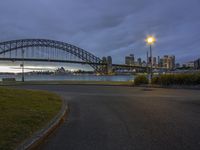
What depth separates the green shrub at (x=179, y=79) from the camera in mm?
25227

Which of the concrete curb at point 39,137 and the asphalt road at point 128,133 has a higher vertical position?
the concrete curb at point 39,137

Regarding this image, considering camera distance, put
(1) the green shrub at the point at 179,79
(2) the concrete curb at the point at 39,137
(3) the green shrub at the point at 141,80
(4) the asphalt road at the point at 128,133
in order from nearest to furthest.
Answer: (2) the concrete curb at the point at 39,137
(4) the asphalt road at the point at 128,133
(1) the green shrub at the point at 179,79
(3) the green shrub at the point at 141,80

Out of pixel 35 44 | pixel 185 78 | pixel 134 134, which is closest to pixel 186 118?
pixel 134 134

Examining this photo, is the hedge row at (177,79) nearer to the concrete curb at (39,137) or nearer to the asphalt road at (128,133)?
the asphalt road at (128,133)

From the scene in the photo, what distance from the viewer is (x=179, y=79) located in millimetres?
26641

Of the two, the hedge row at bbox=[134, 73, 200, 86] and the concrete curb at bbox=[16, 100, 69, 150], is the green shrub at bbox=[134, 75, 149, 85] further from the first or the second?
the concrete curb at bbox=[16, 100, 69, 150]

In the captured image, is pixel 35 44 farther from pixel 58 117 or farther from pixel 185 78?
pixel 58 117

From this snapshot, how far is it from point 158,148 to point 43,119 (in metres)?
3.91

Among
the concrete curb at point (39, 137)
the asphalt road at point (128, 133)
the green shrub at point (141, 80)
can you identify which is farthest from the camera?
the green shrub at point (141, 80)

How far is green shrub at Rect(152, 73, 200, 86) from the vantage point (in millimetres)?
25227

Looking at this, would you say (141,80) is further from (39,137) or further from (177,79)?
(39,137)

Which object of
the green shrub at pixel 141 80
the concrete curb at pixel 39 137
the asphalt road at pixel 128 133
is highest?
the green shrub at pixel 141 80

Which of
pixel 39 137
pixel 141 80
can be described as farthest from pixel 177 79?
pixel 39 137

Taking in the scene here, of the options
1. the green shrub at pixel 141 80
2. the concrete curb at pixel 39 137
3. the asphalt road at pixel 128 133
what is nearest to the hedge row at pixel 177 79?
the green shrub at pixel 141 80
